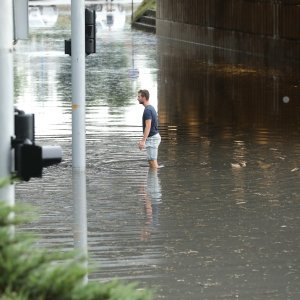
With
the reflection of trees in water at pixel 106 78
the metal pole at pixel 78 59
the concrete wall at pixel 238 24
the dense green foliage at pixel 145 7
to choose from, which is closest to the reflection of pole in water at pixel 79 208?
the metal pole at pixel 78 59

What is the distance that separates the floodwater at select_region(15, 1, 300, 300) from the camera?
11.0 meters

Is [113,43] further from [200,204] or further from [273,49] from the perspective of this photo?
Answer: [200,204]

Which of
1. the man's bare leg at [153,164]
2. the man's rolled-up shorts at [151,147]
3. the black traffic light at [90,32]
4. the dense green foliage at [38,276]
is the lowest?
the man's bare leg at [153,164]

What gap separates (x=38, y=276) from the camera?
459 centimetres

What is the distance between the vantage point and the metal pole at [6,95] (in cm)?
720

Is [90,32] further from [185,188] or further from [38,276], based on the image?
[38,276]

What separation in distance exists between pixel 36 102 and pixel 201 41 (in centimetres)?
2565

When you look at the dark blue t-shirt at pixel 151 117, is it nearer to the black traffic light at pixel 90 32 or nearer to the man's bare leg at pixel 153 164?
the man's bare leg at pixel 153 164

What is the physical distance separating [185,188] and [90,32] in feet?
9.46

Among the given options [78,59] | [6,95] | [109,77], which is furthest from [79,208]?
[109,77]

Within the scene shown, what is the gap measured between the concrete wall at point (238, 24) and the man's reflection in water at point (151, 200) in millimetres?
25420

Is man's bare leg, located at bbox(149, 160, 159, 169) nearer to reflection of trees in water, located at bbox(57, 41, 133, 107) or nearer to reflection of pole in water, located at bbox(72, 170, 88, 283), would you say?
reflection of pole in water, located at bbox(72, 170, 88, 283)

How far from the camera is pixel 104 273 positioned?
10828mm

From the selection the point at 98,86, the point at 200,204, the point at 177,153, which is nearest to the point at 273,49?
the point at 98,86
